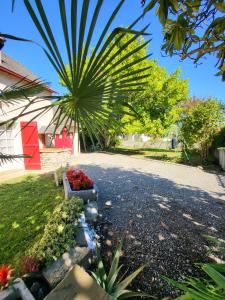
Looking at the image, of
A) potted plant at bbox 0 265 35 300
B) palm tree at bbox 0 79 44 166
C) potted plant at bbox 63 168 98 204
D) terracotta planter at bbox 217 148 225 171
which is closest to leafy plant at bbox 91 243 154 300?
potted plant at bbox 0 265 35 300

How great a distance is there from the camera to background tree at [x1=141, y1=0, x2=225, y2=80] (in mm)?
1809

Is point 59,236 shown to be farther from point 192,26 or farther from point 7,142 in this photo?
point 7,142

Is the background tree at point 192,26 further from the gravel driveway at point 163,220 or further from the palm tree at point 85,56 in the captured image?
the gravel driveway at point 163,220

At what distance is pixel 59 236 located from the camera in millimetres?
2869

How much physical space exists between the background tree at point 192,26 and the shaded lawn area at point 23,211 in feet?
12.6

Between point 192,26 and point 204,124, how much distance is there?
30.6 feet

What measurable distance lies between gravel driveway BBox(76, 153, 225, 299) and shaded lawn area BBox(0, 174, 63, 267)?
149cm

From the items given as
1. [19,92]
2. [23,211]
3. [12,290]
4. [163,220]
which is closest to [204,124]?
[163,220]

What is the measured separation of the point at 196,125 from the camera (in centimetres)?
1088

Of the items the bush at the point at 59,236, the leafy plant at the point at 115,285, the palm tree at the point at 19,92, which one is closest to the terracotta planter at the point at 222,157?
the bush at the point at 59,236

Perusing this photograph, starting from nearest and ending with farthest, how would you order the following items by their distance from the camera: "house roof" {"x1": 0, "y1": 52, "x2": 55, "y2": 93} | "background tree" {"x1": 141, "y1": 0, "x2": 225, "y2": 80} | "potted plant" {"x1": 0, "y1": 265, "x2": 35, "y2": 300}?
"background tree" {"x1": 141, "y1": 0, "x2": 225, "y2": 80}, "potted plant" {"x1": 0, "y1": 265, "x2": 35, "y2": 300}, "house roof" {"x1": 0, "y1": 52, "x2": 55, "y2": 93}

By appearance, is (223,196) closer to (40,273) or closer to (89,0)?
(40,273)

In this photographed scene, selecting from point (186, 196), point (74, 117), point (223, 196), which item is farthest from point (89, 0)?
point (223, 196)

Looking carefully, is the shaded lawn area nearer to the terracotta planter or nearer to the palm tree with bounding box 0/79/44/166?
the palm tree with bounding box 0/79/44/166
